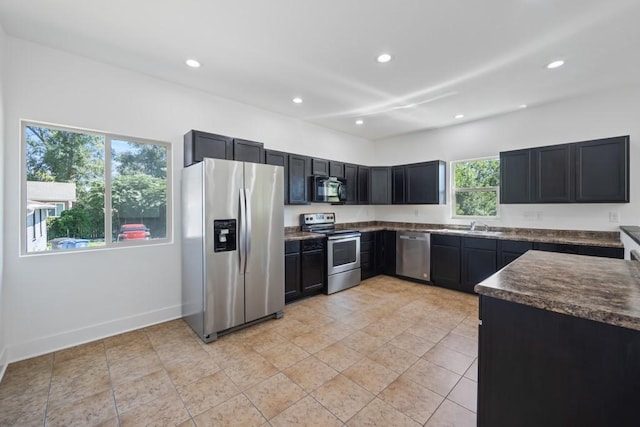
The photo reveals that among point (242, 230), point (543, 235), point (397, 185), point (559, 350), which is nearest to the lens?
point (559, 350)

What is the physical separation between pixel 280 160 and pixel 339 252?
5.70 ft

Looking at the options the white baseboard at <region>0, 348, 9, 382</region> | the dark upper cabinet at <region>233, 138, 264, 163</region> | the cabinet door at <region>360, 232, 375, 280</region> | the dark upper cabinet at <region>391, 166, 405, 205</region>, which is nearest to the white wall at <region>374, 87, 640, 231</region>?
the dark upper cabinet at <region>391, 166, 405, 205</region>

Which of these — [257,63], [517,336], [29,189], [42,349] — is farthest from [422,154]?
[42,349]

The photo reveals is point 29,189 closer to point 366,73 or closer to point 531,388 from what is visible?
point 366,73

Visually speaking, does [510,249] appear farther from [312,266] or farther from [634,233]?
[312,266]

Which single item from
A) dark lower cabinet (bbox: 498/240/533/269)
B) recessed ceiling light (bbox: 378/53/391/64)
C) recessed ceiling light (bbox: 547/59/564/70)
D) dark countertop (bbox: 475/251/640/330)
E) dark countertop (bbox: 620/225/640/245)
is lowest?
dark lower cabinet (bbox: 498/240/533/269)

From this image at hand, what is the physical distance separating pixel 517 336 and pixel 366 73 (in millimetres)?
2871

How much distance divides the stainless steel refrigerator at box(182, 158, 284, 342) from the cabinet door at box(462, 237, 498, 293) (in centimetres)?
287

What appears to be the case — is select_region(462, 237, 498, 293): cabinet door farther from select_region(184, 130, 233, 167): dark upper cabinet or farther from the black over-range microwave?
select_region(184, 130, 233, 167): dark upper cabinet

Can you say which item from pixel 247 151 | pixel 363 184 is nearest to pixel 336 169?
pixel 363 184

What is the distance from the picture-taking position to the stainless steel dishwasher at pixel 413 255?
4684 millimetres

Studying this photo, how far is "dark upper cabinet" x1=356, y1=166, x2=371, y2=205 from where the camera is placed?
5.47 m

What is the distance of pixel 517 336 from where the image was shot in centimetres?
124

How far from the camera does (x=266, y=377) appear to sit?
2207 mm
